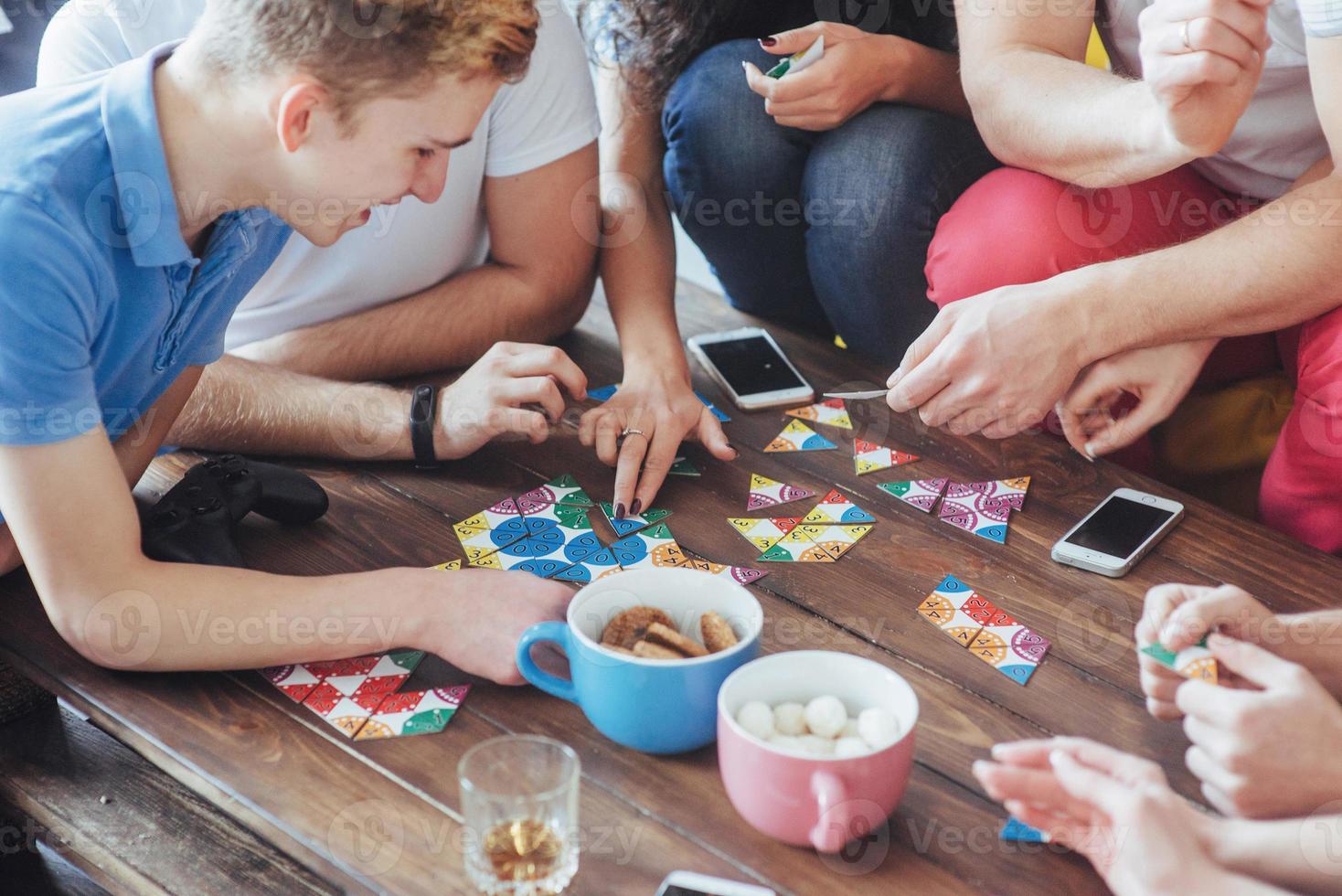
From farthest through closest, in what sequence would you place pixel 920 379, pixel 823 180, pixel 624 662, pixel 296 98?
pixel 823 180 → pixel 920 379 → pixel 296 98 → pixel 624 662

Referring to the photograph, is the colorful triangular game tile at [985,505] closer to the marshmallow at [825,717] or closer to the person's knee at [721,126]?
the marshmallow at [825,717]

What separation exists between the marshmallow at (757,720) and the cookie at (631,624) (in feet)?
0.37

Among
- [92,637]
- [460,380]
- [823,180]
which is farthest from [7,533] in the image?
[823,180]

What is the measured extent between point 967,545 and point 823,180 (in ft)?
2.20

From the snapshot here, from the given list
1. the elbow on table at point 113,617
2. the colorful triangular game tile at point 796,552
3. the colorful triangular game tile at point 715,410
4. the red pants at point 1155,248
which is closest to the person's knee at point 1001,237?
the red pants at point 1155,248

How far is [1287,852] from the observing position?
82 centimetres

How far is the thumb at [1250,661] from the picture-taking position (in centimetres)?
89

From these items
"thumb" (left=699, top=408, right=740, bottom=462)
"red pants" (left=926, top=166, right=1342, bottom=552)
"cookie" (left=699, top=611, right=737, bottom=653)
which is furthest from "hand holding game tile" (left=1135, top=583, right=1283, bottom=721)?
"thumb" (left=699, top=408, right=740, bottom=462)

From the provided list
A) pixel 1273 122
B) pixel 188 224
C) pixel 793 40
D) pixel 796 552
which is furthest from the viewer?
pixel 793 40

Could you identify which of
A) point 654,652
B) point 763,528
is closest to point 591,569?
point 763,528

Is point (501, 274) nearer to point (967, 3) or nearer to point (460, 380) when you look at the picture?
point (460, 380)

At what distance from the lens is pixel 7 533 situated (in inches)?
47.0

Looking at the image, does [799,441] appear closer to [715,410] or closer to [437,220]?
[715,410]

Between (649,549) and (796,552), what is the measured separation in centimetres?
15
